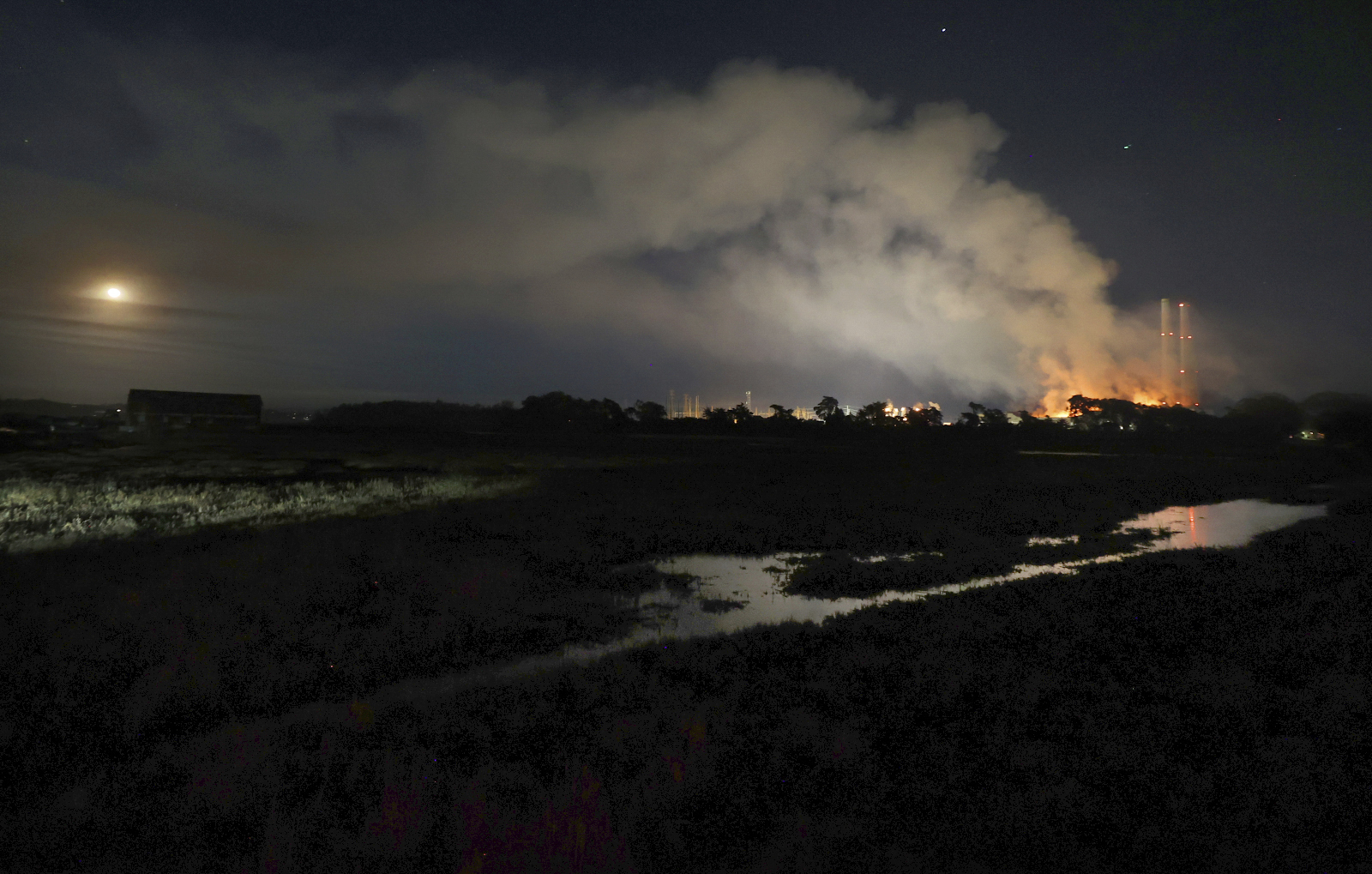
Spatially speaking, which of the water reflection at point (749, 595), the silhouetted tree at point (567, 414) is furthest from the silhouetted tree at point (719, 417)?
the water reflection at point (749, 595)

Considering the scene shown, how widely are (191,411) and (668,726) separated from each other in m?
91.7

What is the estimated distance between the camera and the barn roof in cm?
7531

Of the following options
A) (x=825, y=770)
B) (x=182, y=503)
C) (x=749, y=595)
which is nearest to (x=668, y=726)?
(x=825, y=770)

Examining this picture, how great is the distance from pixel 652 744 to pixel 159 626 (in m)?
8.75

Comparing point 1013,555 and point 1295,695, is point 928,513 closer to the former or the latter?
point 1013,555

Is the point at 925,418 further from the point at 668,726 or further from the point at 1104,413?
the point at 668,726

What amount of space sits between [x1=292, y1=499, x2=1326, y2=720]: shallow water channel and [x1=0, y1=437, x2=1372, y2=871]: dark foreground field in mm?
497

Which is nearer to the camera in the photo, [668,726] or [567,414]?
[668,726]

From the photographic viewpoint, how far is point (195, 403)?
7788cm

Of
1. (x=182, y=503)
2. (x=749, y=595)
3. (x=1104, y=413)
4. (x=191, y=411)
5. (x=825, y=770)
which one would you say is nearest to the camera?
(x=825, y=770)

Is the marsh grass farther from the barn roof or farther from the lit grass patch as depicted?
the barn roof

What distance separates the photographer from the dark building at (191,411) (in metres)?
71.8

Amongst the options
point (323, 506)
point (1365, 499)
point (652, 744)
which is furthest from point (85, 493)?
point (1365, 499)

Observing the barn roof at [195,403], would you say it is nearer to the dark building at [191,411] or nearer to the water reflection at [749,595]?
the dark building at [191,411]
